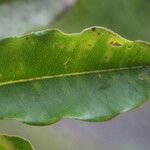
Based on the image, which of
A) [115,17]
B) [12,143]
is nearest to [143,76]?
[12,143]

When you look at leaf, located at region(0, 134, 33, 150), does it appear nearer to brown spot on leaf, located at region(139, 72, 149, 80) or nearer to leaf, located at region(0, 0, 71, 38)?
brown spot on leaf, located at region(139, 72, 149, 80)

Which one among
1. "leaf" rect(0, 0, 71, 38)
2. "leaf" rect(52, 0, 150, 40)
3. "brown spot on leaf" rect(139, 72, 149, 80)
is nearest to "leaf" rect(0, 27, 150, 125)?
"brown spot on leaf" rect(139, 72, 149, 80)

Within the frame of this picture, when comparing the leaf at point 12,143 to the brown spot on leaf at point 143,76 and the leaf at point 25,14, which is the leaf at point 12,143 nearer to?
the brown spot on leaf at point 143,76

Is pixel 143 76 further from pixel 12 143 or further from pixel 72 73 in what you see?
pixel 12 143

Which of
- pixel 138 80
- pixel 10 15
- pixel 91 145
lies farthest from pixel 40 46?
pixel 91 145

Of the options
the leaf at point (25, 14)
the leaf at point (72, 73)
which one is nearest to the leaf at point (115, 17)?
the leaf at point (25, 14)

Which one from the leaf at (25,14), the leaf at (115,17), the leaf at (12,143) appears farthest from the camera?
the leaf at (115,17)

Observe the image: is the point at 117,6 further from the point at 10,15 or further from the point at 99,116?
the point at 99,116
